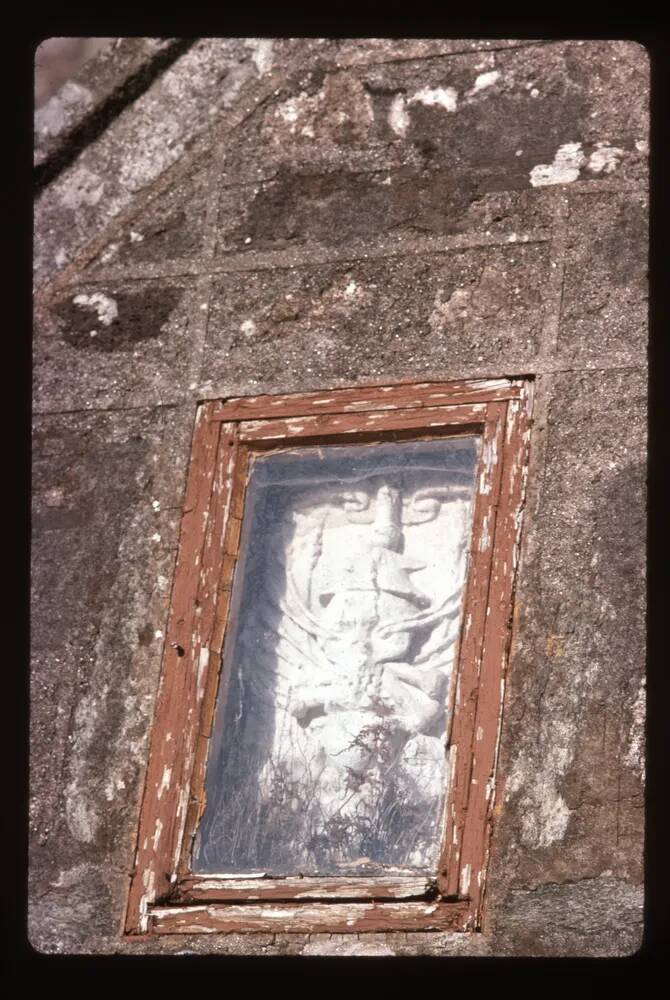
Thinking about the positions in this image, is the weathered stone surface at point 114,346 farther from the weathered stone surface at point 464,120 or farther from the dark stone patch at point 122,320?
the weathered stone surface at point 464,120

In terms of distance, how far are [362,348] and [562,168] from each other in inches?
20.9

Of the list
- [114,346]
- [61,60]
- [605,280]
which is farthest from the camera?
[61,60]

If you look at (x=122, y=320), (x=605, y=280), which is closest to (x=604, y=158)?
(x=605, y=280)

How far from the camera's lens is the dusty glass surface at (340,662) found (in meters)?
3.00

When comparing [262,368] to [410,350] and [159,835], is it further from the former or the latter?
[159,835]

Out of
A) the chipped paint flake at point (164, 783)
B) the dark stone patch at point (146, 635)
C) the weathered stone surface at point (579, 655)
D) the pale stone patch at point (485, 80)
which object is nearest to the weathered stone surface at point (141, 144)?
the pale stone patch at point (485, 80)

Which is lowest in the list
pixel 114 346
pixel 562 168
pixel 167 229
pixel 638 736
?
pixel 638 736

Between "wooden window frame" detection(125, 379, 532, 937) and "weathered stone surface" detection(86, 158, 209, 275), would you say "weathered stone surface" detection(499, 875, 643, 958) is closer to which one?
"wooden window frame" detection(125, 379, 532, 937)

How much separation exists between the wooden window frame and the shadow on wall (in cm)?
80

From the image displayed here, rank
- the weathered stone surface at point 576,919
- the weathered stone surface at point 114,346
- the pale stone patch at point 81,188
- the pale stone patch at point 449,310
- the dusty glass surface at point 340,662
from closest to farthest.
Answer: the weathered stone surface at point 576,919 < the dusty glass surface at point 340,662 < the pale stone patch at point 449,310 < the weathered stone surface at point 114,346 < the pale stone patch at point 81,188

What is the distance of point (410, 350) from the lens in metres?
3.12

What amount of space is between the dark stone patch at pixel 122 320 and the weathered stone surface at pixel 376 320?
0.11 metres

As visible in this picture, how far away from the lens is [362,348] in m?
3.15

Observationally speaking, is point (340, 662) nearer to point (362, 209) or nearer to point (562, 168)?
point (362, 209)
